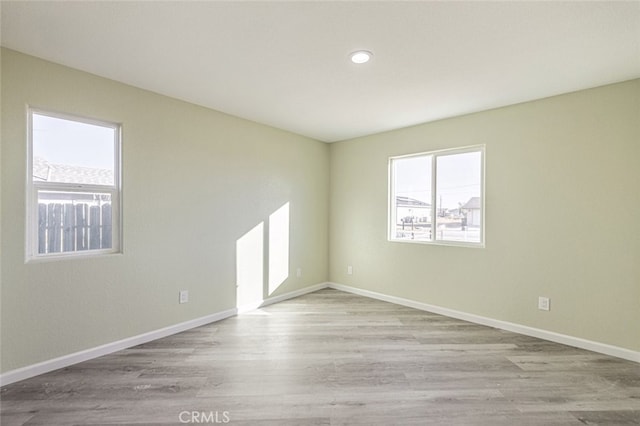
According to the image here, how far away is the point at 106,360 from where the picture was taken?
2438mm

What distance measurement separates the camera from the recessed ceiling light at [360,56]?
208 centimetres

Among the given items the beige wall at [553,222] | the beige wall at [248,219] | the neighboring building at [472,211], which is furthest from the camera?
the neighboring building at [472,211]

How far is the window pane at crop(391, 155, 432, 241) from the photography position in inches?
154

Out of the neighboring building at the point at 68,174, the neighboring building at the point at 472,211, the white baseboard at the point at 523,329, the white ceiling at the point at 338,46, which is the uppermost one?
the white ceiling at the point at 338,46

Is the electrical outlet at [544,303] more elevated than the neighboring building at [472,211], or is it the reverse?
the neighboring building at [472,211]

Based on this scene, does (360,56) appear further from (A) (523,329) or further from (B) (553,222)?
(A) (523,329)

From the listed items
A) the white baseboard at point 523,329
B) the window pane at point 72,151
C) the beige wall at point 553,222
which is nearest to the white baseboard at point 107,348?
the window pane at point 72,151

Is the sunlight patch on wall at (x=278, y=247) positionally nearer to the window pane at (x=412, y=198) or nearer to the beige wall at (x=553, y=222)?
the window pane at (x=412, y=198)

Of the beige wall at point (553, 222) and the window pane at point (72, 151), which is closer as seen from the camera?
the window pane at point (72, 151)

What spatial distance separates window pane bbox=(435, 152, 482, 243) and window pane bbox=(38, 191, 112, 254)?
12.3 feet

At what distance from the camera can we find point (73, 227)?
2.42m

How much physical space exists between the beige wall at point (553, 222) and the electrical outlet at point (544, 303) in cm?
5

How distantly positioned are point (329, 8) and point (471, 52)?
3.76ft

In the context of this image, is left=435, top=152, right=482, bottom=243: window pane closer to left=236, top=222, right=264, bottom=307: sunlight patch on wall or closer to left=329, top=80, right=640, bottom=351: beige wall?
left=329, top=80, right=640, bottom=351: beige wall
